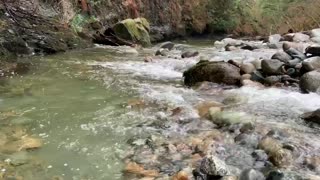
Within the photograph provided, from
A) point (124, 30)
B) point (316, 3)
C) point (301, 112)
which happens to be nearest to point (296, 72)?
point (301, 112)

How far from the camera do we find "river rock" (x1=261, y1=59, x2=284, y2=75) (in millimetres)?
6426

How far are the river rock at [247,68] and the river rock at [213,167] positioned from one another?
12.4 feet

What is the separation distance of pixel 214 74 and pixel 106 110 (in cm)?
230

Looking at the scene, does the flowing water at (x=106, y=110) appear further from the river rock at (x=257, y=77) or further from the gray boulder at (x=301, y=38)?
the gray boulder at (x=301, y=38)

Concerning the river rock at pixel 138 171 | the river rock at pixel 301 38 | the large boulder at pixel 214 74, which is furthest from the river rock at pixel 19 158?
the river rock at pixel 301 38

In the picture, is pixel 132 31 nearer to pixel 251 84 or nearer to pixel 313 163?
pixel 251 84

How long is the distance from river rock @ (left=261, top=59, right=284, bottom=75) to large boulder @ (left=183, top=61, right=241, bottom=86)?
0.44 metres

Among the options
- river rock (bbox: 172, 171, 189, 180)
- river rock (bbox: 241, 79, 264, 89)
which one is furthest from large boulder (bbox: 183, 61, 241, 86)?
river rock (bbox: 172, 171, 189, 180)

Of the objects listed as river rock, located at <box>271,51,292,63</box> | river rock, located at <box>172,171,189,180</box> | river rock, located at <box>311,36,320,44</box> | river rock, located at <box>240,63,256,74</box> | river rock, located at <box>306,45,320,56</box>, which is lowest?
river rock, located at <box>311,36,320,44</box>

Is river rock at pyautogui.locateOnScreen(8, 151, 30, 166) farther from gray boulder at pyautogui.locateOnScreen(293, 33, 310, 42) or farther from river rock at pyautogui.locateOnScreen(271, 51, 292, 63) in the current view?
gray boulder at pyautogui.locateOnScreen(293, 33, 310, 42)

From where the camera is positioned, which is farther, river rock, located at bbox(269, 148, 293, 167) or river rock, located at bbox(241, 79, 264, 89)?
river rock, located at bbox(241, 79, 264, 89)

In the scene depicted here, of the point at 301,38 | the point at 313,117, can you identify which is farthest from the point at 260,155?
the point at 301,38

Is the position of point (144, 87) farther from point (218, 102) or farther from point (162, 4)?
point (162, 4)

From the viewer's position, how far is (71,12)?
11.3 metres
